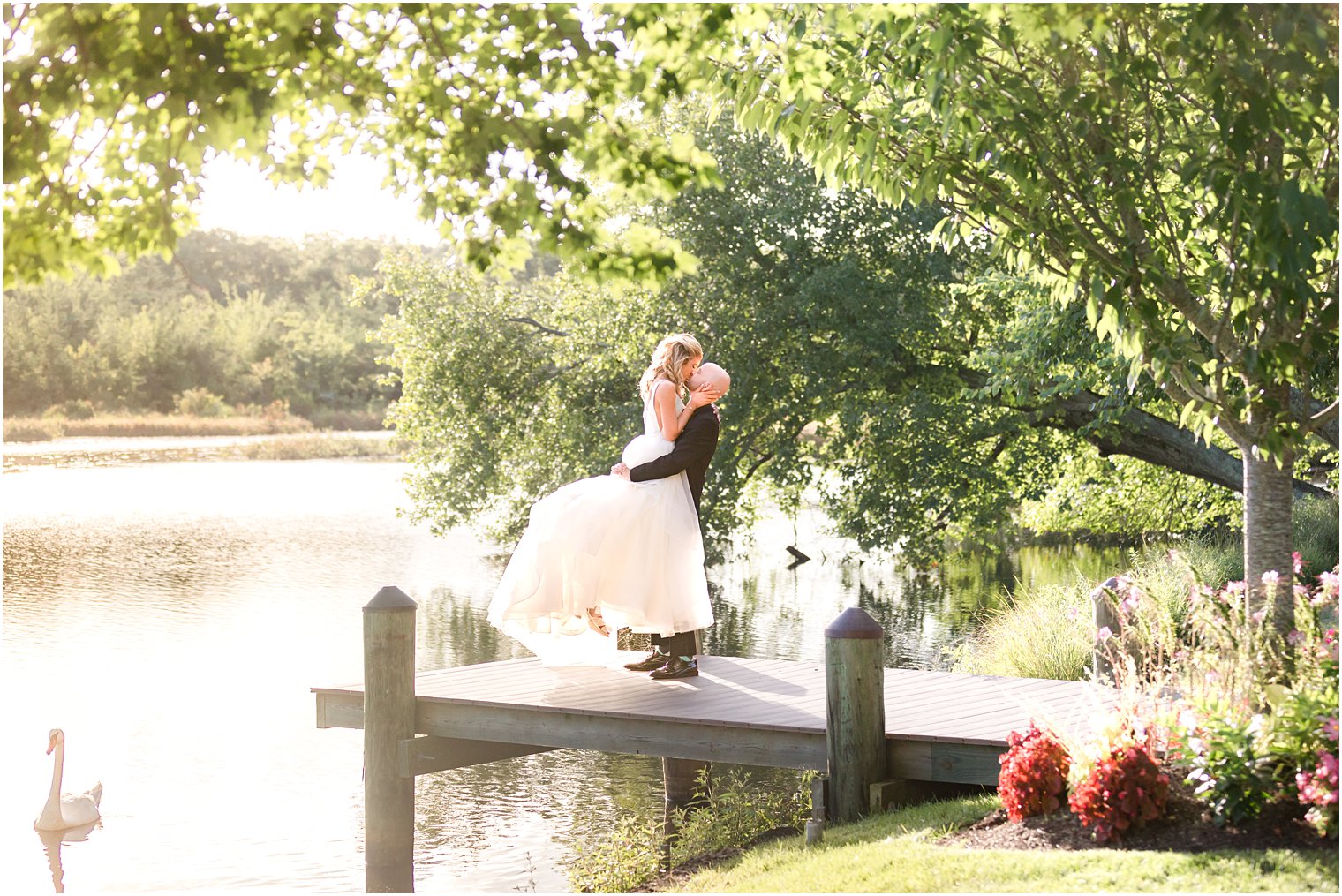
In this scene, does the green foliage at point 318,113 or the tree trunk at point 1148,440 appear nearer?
the green foliage at point 318,113

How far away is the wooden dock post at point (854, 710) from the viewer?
22.9ft

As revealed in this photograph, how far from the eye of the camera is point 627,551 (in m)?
8.24

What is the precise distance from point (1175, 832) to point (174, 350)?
59.5 meters

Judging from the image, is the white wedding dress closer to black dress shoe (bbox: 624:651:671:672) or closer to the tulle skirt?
the tulle skirt

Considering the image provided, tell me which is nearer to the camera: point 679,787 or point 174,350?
point 679,787

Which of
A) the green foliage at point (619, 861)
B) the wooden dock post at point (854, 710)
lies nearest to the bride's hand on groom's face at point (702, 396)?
the wooden dock post at point (854, 710)

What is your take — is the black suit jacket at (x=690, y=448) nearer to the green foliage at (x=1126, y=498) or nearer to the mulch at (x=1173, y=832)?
the mulch at (x=1173, y=832)

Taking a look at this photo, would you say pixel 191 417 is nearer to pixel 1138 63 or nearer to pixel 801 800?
pixel 801 800

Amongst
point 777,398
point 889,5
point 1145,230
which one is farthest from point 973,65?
point 777,398

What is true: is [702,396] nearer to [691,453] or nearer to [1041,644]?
[691,453]

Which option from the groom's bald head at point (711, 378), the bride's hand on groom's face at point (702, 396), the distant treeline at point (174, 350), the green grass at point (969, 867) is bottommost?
the green grass at point (969, 867)

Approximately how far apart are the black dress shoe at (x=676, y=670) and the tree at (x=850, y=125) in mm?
3391

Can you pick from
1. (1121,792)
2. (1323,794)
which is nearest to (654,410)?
(1121,792)

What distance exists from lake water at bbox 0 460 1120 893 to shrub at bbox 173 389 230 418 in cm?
2567
